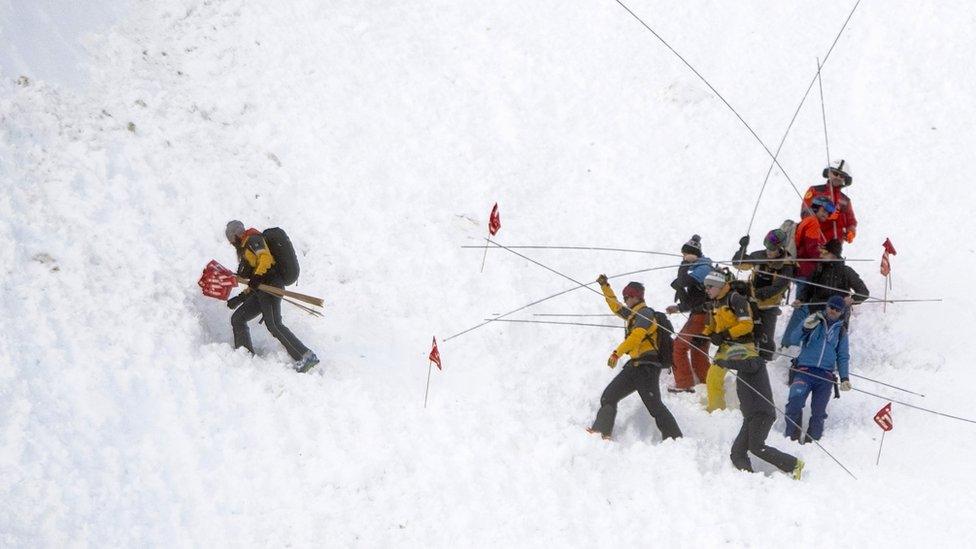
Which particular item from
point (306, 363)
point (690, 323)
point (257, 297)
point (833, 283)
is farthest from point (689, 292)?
point (257, 297)

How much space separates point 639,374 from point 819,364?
1.93 metres

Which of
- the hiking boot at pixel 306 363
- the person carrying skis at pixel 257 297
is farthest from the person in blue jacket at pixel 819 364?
the person carrying skis at pixel 257 297

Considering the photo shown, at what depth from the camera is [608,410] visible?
7789 millimetres

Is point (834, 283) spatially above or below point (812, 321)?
above

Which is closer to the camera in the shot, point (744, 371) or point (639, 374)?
point (744, 371)

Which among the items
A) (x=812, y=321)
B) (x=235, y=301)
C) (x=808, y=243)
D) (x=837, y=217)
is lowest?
(x=235, y=301)

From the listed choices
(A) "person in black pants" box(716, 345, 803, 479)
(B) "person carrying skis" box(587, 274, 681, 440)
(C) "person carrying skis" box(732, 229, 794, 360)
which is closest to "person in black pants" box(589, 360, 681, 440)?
(B) "person carrying skis" box(587, 274, 681, 440)

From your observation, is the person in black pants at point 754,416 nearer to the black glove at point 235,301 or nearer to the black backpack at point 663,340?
the black backpack at point 663,340

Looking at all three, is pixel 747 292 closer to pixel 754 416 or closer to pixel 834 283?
pixel 834 283

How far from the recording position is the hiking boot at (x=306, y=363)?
26.7 feet

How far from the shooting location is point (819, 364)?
8031 mm

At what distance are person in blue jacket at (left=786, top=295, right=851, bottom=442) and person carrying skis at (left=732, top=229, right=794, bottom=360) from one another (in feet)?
1.28

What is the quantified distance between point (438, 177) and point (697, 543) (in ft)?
23.4

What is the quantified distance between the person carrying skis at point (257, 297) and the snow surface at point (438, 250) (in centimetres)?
29
